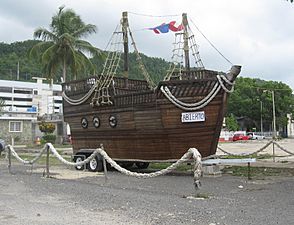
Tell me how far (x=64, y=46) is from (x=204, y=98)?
82.0ft

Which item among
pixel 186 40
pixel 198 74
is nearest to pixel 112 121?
pixel 198 74

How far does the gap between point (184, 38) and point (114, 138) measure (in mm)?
4894

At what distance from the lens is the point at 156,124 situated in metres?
14.1

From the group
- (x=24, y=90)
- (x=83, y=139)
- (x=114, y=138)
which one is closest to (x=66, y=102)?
(x=83, y=139)

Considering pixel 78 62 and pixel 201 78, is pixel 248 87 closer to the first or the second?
pixel 78 62

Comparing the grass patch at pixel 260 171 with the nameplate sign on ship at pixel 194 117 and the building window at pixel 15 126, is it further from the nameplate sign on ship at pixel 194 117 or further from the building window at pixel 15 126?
the building window at pixel 15 126

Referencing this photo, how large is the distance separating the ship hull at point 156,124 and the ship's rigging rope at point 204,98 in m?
0.10

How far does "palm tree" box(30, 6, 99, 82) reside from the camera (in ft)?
118

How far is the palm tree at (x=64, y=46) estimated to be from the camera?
3606 centimetres

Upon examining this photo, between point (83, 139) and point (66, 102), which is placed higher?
point (66, 102)

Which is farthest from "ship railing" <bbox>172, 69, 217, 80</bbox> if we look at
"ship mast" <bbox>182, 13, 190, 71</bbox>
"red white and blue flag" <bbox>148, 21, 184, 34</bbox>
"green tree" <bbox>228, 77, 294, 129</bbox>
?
"green tree" <bbox>228, 77, 294, 129</bbox>

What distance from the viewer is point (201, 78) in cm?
1385

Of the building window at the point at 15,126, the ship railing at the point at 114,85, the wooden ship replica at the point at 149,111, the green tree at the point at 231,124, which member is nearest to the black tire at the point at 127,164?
the wooden ship replica at the point at 149,111

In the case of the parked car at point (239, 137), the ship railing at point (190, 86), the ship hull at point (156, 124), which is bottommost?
the parked car at point (239, 137)
